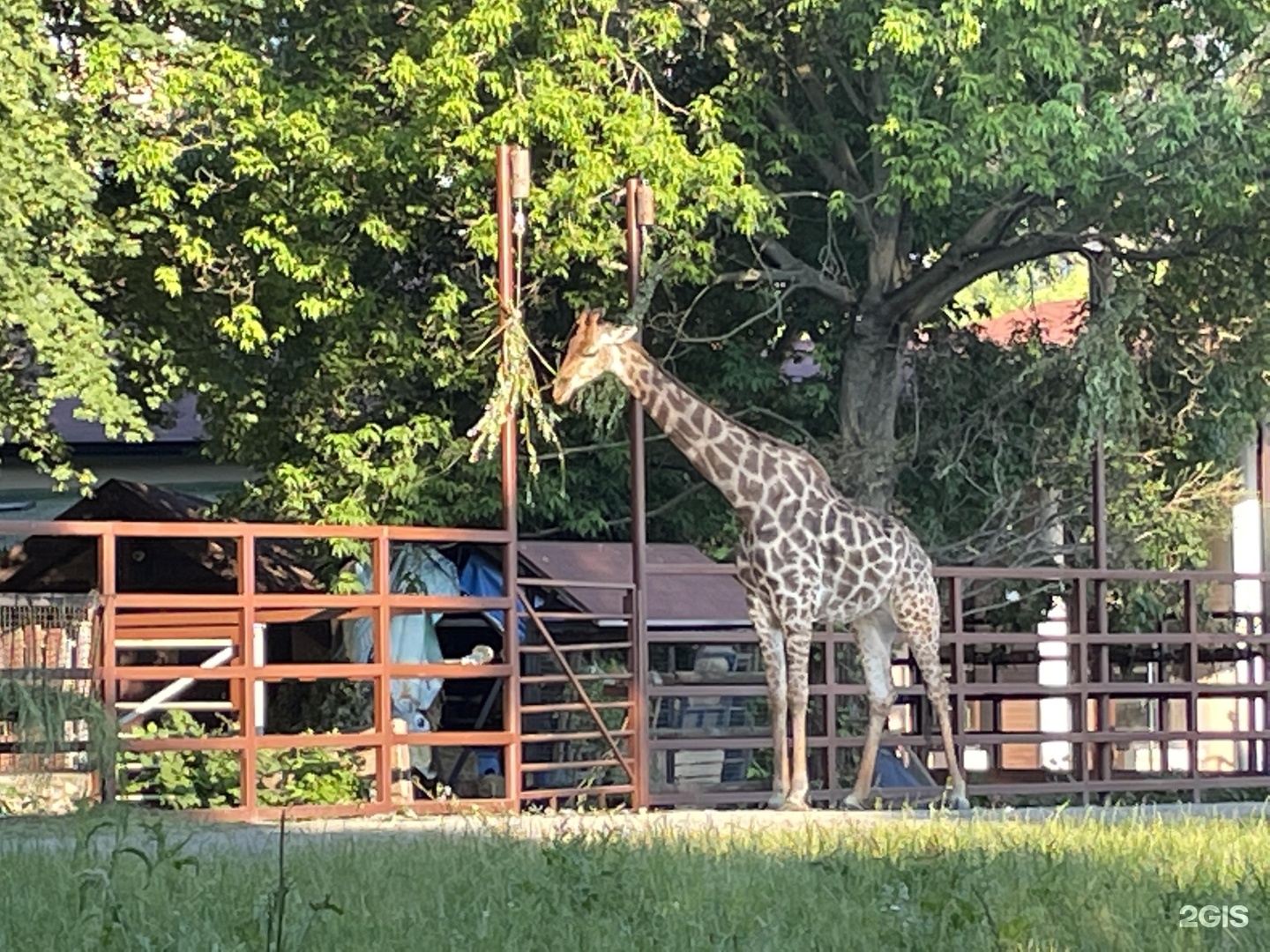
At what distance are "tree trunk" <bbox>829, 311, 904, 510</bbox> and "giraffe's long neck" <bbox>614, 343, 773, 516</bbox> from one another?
4.55 m

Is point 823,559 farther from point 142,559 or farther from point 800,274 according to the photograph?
point 142,559

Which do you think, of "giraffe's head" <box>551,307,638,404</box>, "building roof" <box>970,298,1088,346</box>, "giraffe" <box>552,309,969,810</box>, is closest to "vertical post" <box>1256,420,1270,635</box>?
"building roof" <box>970,298,1088,346</box>

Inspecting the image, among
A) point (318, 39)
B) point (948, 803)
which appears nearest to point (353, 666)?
point (948, 803)

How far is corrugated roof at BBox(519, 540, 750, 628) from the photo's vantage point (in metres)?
15.4

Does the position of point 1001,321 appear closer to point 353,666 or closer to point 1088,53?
point 1088,53

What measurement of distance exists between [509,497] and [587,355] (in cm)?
97

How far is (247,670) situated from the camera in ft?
38.5

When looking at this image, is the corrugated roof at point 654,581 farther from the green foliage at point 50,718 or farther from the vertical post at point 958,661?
the green foliage at point 50,718

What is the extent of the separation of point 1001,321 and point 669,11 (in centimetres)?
1160

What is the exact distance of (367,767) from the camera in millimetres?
13562

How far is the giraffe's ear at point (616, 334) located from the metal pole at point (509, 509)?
2.32ft

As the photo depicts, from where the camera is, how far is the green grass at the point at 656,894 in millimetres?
5371

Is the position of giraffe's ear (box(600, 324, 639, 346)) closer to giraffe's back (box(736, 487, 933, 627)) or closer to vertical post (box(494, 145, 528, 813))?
vertical post (box(494, 145, 528, 813))

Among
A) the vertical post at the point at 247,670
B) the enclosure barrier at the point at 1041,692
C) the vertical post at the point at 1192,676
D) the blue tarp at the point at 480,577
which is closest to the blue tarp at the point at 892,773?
the enclosure barrier at the point at 1041,692
